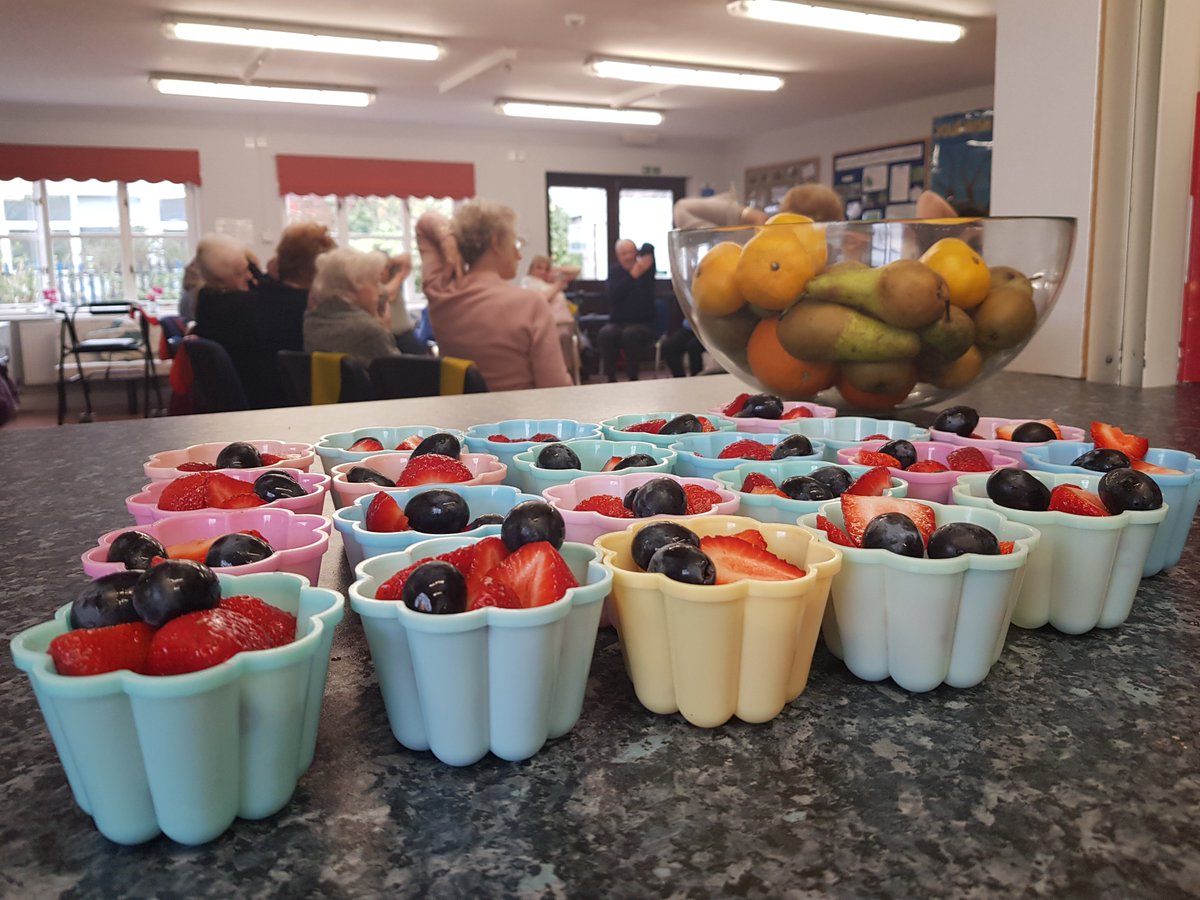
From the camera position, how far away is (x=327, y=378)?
9.97 ft

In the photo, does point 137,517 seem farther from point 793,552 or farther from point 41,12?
point 41,12

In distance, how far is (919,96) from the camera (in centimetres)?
849

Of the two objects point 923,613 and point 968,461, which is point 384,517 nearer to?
point 923,613

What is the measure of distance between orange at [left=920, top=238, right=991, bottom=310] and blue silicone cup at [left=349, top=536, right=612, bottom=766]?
0.90 m

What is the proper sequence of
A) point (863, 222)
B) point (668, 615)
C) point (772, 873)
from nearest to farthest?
point (772, 873), point (668, 615), point (863, 222)

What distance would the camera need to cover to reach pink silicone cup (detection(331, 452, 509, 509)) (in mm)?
800

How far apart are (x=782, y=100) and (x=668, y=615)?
8.69m

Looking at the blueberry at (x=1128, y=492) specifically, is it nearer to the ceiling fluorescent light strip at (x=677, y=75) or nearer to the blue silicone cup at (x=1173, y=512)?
the blue silicone cup at (x=1173, y=512)

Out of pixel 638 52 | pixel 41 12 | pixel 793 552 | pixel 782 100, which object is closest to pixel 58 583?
pixel 793 552

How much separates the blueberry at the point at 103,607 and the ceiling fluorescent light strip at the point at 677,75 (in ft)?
22.8

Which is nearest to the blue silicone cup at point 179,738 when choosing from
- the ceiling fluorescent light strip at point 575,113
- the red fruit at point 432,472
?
the red fruit at point 432,472

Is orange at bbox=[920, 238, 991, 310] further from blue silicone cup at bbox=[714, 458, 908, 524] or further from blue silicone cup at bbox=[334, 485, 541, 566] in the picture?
blue silicone cup at bbox=[334, 485, 541, 566]

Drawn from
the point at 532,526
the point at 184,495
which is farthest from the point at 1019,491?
the point at 184,495

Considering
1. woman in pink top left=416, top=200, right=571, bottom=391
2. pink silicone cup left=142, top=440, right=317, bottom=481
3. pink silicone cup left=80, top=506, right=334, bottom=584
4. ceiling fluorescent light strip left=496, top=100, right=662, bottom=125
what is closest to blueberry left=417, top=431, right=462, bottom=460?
pink silicone cup left=142, top=440, right=317, bottom=481
